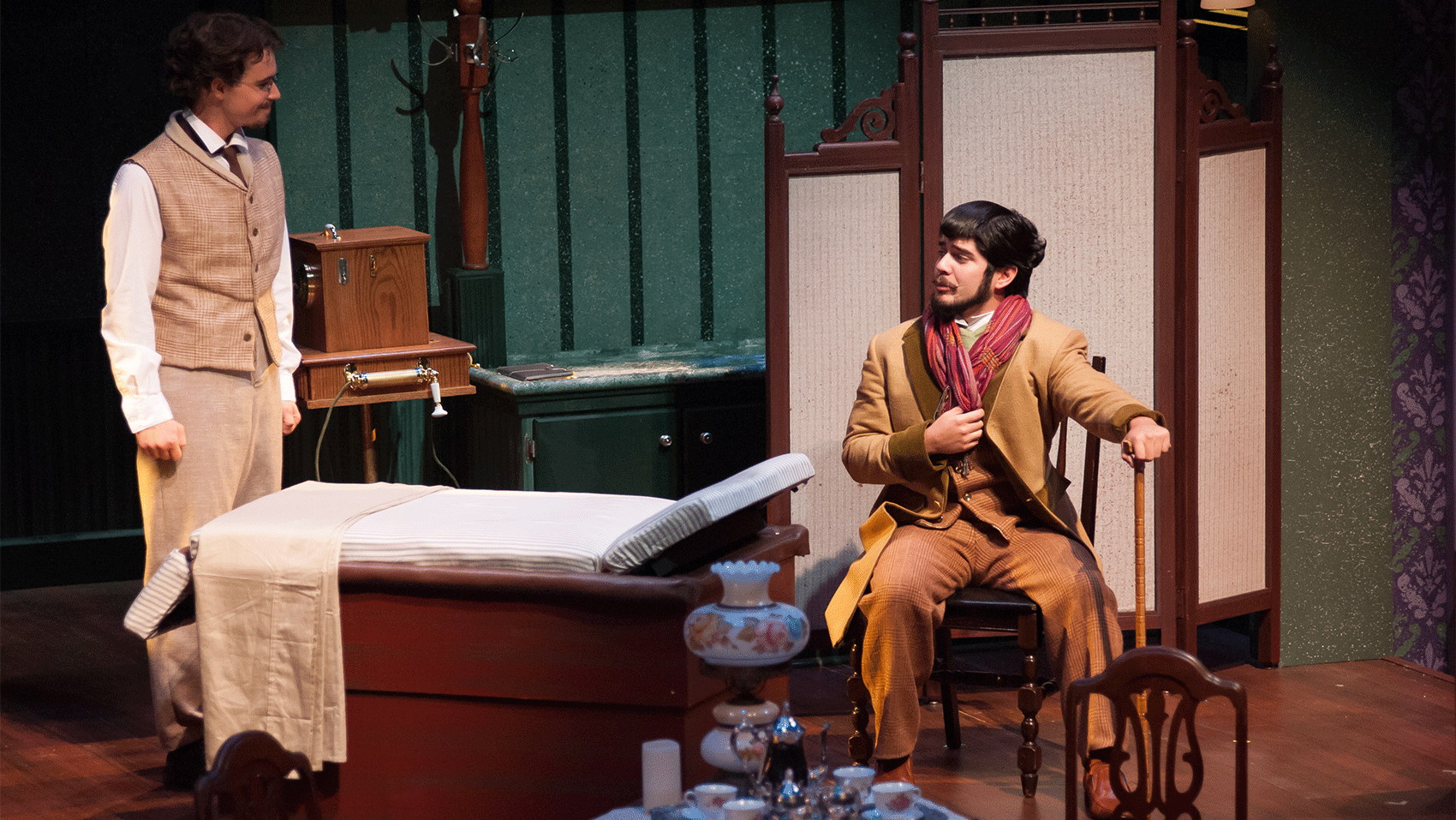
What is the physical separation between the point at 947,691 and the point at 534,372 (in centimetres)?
172

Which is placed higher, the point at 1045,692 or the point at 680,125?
the point at 680,125

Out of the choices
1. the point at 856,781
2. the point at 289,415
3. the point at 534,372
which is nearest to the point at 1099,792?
the point at 856,781

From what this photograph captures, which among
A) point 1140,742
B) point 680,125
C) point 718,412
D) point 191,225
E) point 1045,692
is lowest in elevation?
point 1045,692

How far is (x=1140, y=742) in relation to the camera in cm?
237

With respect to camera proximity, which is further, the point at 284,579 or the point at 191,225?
the point at 191,225

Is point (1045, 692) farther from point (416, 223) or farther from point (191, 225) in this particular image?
point (416, 223)

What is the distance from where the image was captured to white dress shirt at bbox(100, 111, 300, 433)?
3.59 meters

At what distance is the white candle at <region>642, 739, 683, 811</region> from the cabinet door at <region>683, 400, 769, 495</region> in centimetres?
251

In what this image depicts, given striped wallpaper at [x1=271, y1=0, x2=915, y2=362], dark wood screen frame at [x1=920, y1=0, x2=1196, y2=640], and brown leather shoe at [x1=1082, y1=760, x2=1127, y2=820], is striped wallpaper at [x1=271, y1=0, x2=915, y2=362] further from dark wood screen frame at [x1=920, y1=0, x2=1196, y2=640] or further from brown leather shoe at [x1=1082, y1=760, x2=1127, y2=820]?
brown leather shoe at [x1=1082, y1=760, x2=1127, y2=820]

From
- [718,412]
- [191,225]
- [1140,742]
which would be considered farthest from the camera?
[718,412]

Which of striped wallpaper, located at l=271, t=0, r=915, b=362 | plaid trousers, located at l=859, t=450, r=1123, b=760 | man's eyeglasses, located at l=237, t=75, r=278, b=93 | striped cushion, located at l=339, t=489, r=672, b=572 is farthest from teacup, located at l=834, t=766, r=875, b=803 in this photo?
striped wallpaper, located at l=271, t=0, r=915, b=362

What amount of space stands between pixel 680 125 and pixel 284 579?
9.25 ft

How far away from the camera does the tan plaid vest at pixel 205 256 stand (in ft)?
12.1

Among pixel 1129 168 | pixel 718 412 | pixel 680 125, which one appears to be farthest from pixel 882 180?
pixel 680 125
